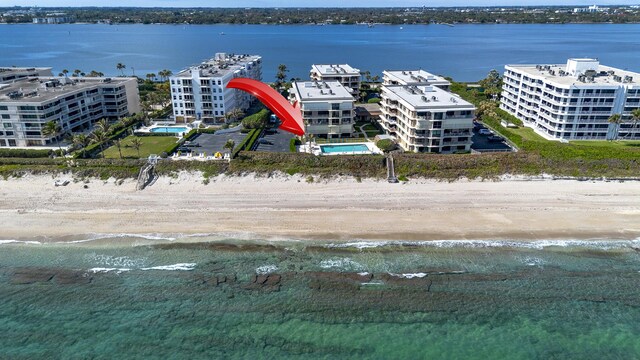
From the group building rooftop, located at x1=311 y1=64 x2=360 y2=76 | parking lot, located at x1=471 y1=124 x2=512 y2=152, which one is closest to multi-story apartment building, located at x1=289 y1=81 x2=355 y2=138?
parking lot, located at x1=471 y1=124 x2=512 y2=152

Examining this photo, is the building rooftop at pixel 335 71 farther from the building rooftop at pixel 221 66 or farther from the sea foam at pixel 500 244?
the sea foam at pixel 500 244

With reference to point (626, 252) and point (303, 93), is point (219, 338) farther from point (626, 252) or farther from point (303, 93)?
point (303, 93)

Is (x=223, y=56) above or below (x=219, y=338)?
above

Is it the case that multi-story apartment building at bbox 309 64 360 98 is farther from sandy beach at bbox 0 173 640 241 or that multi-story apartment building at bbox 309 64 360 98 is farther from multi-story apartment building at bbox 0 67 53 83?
multi-story apartment building at bbox 0 67 53 83

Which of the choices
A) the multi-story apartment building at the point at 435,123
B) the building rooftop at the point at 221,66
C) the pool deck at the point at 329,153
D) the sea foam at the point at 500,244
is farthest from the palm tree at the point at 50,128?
the multi-story apartment building at the point at 435,123

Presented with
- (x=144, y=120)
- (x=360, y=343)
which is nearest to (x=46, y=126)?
(x=144, y=120)

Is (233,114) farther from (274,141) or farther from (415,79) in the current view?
(415,79)
